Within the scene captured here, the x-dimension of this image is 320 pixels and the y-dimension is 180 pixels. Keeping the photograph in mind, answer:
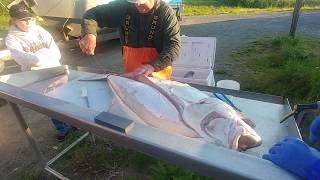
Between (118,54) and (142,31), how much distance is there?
15.2 ft

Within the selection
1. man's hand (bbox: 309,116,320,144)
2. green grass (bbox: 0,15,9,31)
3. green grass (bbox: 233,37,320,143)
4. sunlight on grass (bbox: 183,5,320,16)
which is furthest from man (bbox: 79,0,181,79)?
sunlight on grass (bbox: 183,5,320,16)

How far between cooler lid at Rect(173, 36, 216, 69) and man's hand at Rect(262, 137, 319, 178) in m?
3.06

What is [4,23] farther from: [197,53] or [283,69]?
[283,69]

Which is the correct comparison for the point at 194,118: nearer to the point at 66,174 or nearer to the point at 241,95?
the point at 241,95

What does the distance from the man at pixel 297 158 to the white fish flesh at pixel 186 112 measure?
264 mm

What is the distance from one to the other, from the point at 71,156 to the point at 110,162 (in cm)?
51

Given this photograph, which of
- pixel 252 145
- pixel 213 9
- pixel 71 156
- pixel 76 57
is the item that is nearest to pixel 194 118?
pixel 252 145

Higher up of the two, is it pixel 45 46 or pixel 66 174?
pixel 45 46

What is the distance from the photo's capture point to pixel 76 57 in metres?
7.11

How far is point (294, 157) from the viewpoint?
4.00 ft

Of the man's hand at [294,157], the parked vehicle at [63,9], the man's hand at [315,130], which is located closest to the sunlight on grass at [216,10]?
the parked vehicle at [63,9]

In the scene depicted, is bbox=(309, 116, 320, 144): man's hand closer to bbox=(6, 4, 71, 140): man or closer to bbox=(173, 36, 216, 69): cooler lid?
bbox=(173, 36, 216, 69): cooler lid

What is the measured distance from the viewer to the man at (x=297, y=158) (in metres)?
1.15

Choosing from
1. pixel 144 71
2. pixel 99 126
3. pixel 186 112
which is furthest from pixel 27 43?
pixel 186 112
